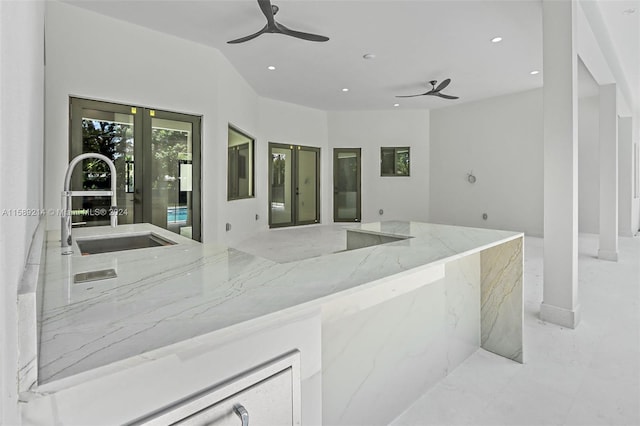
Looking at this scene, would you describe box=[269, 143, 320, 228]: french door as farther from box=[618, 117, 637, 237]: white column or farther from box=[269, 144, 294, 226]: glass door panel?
box=[618, 117, 637, 237]: white column

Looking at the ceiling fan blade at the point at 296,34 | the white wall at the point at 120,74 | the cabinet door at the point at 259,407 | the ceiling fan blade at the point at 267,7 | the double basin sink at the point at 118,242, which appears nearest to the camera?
the cabinet door at the point at 259,407

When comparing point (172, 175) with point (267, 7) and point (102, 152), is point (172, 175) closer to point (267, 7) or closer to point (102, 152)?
point (102, 152)

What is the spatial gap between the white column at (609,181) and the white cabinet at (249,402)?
6086 mm

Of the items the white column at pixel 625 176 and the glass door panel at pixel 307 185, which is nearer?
the white column at pixel 625 176

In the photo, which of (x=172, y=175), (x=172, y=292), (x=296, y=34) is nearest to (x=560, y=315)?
(x=172, y=292)

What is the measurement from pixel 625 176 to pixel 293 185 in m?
7.19

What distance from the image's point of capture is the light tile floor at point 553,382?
172 cm

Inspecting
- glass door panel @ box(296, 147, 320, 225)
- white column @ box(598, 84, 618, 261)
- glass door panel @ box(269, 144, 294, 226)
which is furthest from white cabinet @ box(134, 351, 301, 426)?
glass door panel @ box(296, 147, 320, 225)

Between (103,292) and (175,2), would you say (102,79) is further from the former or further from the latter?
(103,292)

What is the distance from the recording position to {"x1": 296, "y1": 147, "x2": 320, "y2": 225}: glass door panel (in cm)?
910

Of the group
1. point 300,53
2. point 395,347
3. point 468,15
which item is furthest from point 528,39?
point 395,347

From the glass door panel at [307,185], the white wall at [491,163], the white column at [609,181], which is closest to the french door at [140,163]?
the glass door panel at [307,185]

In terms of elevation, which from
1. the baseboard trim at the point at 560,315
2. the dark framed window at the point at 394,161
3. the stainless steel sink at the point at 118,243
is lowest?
the baseboard trim at the point at 560,315

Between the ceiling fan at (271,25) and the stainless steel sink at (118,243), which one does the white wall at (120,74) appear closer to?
the ceiling fan at (271,25)
